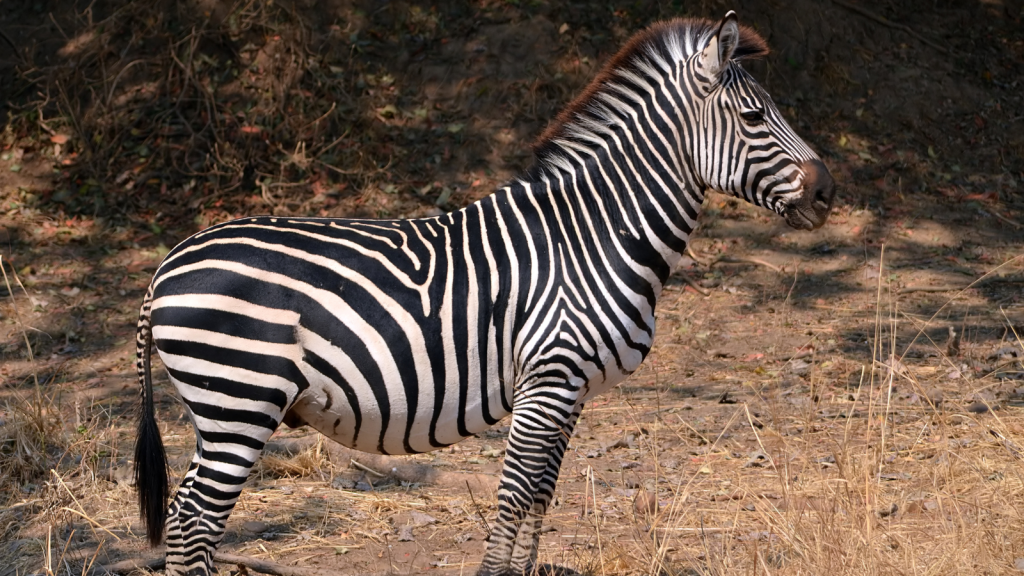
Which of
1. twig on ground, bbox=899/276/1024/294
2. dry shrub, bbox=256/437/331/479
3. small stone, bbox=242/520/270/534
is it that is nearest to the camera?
small stone, bbox=242/520/270/534

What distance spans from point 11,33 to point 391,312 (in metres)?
10.4

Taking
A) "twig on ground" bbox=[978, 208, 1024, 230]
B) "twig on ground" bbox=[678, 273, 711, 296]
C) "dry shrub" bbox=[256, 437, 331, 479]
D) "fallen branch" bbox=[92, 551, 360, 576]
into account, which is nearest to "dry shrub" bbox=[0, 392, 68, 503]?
"fallen branch" bbox=[92, 551, 360, 576]

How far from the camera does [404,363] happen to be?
401 cm

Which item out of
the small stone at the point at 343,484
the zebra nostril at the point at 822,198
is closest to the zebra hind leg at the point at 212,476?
the small stone at the point at 343,484

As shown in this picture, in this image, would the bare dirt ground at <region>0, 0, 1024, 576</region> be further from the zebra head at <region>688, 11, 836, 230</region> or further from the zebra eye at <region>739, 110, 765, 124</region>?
the zebra eye at <region>739, 110, 765, 124</region>

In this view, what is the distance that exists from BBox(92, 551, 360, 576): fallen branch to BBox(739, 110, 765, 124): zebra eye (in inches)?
118

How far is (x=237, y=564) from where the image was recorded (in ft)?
15.5

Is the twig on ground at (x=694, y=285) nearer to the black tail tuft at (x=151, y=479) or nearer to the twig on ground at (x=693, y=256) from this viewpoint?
the twig on ground at (x=693, y=256)

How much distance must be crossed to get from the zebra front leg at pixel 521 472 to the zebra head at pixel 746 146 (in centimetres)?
133

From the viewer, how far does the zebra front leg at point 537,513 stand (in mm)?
4383

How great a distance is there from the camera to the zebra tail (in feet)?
13.7

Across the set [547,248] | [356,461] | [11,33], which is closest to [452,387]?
[547,248]

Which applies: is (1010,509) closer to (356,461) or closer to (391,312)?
(391,312)

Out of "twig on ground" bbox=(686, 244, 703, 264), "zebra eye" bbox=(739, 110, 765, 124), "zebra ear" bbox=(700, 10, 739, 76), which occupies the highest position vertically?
"zebra ear" bbox=(700, 10, 739, 76)
